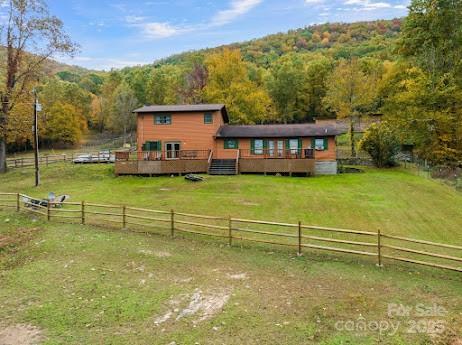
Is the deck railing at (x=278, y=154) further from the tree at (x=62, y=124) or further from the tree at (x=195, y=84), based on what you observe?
the tree at (x=62, y=124)

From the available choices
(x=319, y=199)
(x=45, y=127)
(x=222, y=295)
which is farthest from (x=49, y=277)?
(x=45, y=127)

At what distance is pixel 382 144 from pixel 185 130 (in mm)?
15441

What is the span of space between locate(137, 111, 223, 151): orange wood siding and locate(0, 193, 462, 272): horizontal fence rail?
39.9 feet

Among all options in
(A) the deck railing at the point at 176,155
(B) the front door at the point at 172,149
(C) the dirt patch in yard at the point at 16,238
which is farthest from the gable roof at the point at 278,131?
(C) the dirt patch in yard at the point at 16,238

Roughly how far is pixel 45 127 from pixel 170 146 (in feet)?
106

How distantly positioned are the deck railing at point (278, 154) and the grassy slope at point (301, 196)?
266 cm

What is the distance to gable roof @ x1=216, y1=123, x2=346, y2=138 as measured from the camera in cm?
2772

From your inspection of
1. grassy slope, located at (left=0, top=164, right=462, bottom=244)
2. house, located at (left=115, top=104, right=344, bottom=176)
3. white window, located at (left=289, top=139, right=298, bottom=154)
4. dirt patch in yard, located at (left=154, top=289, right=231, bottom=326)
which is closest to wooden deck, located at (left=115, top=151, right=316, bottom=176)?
house, located at (left=115, top=104, right=344, bottom=176)

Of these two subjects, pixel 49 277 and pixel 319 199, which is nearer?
pixel 49 277

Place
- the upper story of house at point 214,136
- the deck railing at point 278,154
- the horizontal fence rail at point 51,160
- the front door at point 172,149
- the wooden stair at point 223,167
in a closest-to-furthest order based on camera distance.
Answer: the wooden stair at point 223,167 → the deck railing at point 278,154 → the upper story of house at point 214,136 → the front door at point 172,149 → the horizontal fence rail at point 51,160

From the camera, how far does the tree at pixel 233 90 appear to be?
4081 cm

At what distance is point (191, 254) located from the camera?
11688 millimetres

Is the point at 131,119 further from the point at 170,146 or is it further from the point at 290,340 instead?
the point at 290,340

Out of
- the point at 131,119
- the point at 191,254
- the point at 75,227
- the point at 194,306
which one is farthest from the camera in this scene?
the point at 131,119
